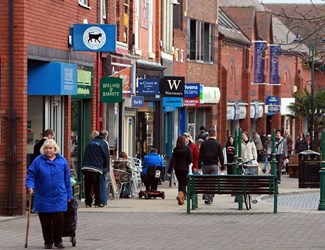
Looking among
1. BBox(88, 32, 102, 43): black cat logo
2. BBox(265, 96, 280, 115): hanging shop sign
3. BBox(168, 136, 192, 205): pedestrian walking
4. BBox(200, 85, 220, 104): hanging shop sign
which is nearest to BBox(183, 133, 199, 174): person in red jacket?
BBox(168, 136, 192, 205): pedestrian walking

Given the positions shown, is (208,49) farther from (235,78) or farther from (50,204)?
(50,204)

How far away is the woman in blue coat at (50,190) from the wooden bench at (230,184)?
8.15 metres

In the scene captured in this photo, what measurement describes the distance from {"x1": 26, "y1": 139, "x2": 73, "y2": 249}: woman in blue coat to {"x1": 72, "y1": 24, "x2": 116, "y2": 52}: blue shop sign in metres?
10.3

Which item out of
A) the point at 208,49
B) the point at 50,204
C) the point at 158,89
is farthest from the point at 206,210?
the point at 208,49

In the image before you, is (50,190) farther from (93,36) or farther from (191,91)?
(191,91)

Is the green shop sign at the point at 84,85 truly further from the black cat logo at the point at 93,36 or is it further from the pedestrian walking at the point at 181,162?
the pedestrian walking at the point at 181,162

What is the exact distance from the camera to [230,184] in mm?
25578

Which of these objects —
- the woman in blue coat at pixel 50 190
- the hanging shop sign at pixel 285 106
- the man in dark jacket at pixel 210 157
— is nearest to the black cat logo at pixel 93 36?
the man in dark jacket at pixel 210 157

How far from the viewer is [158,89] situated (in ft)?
129

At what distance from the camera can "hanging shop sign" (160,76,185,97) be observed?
4116 cm

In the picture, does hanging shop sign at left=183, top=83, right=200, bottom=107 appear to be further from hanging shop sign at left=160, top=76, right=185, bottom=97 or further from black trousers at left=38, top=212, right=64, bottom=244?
black trousers at left=38, top=212, right=64, bottom=244

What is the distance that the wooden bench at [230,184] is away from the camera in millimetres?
25375

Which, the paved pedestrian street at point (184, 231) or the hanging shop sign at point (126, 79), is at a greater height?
the hanging shop sign at point (126, 79)

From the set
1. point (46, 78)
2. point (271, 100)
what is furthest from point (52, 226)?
point (271, 100)
